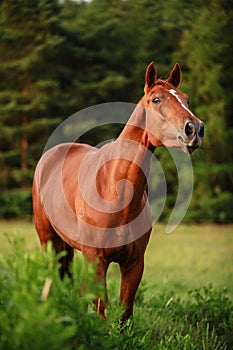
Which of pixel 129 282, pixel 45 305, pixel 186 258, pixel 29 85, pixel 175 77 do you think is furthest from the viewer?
pixel 29 85

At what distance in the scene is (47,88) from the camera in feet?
70.2

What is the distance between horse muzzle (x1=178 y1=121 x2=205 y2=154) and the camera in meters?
3.18

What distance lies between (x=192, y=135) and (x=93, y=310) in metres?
1.57

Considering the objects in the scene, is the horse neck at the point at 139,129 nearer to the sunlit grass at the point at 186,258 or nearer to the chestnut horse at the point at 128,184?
the chestnut horse at the point at 128,184

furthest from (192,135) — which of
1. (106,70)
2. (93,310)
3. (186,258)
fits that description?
(106,70)

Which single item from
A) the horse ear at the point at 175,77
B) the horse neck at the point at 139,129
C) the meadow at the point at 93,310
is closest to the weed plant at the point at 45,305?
the meadow at the point at 93,310

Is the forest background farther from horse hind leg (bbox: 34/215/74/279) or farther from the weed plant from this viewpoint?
the weed plant

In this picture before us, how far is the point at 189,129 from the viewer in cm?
321

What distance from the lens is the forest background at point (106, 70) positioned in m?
18.7

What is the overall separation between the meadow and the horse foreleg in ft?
0.38

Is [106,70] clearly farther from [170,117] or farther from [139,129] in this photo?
[170,117]

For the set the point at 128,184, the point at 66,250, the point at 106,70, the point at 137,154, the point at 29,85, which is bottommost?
the point at 29,85

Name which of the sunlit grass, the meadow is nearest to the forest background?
the sunlit grass

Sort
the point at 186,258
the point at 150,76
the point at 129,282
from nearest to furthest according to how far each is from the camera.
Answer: the point at 150,76 < the point at 129,282 < the point at 186,258
